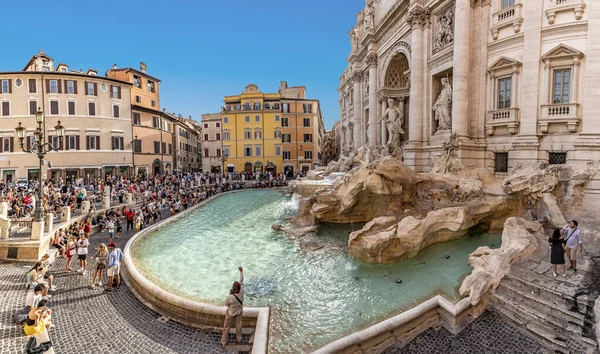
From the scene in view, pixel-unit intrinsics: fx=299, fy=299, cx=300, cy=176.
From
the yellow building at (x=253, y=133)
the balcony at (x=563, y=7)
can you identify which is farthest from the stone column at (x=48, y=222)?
the yellow building at (x=253, y=133)

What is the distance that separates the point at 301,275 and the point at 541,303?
550 cm

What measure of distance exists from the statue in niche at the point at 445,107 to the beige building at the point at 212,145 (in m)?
35.8

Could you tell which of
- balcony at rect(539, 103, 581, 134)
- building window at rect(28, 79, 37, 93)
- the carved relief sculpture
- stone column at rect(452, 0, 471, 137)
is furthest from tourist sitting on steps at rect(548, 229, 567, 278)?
building window at rect(28, 79, 37, 93)

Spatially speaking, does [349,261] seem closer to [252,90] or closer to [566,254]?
[566,254]

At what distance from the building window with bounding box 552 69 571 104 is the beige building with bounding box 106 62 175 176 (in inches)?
1324

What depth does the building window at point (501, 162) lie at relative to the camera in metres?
13.9

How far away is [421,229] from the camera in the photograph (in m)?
9.63

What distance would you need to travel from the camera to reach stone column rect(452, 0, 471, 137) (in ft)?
47.6

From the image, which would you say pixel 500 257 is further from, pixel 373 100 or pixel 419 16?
pixel 373 100

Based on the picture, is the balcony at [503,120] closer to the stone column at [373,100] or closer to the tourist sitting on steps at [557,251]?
the tourist sitting on steps at [557,251]

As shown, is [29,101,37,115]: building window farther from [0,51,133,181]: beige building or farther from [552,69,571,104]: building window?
[552,69,571,104]: building window

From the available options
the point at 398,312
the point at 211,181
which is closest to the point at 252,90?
the point at 211,181

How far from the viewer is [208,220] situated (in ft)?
54.1

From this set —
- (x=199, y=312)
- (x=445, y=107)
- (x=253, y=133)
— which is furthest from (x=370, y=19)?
(x=199, y=312)
